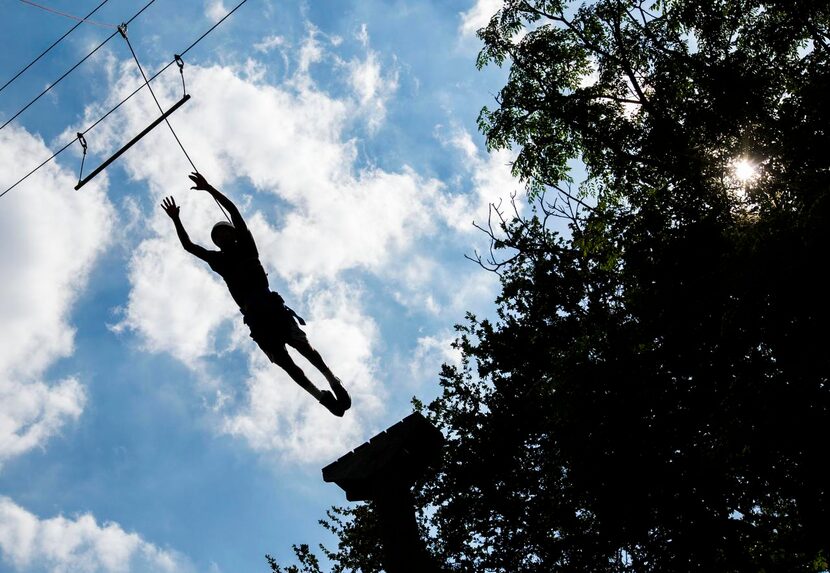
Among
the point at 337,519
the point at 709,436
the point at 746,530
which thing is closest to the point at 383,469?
the point at 709,436

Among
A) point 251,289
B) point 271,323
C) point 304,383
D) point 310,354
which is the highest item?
point 251,289

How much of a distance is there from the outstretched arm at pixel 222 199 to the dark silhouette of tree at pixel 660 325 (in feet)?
16.0

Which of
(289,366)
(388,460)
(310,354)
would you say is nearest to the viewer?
(388,460)

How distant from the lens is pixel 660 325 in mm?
9898

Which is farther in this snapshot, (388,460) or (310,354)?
(310,354)

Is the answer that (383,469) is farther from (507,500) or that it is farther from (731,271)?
(507,500)

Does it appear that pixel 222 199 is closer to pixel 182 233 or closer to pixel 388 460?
pixel 182 233

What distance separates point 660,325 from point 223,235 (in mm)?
7075

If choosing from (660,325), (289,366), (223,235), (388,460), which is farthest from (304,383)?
(660,325)

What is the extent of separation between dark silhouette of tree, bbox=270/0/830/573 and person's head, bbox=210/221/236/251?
4.94 meters

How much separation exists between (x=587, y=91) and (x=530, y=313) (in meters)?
5.56

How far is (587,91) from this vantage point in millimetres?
12891

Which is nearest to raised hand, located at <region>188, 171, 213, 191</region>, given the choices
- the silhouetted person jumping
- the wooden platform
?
the silhouetted person jumping

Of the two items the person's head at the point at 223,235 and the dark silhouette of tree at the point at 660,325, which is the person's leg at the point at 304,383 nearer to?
the person's head at the point at 223,235
